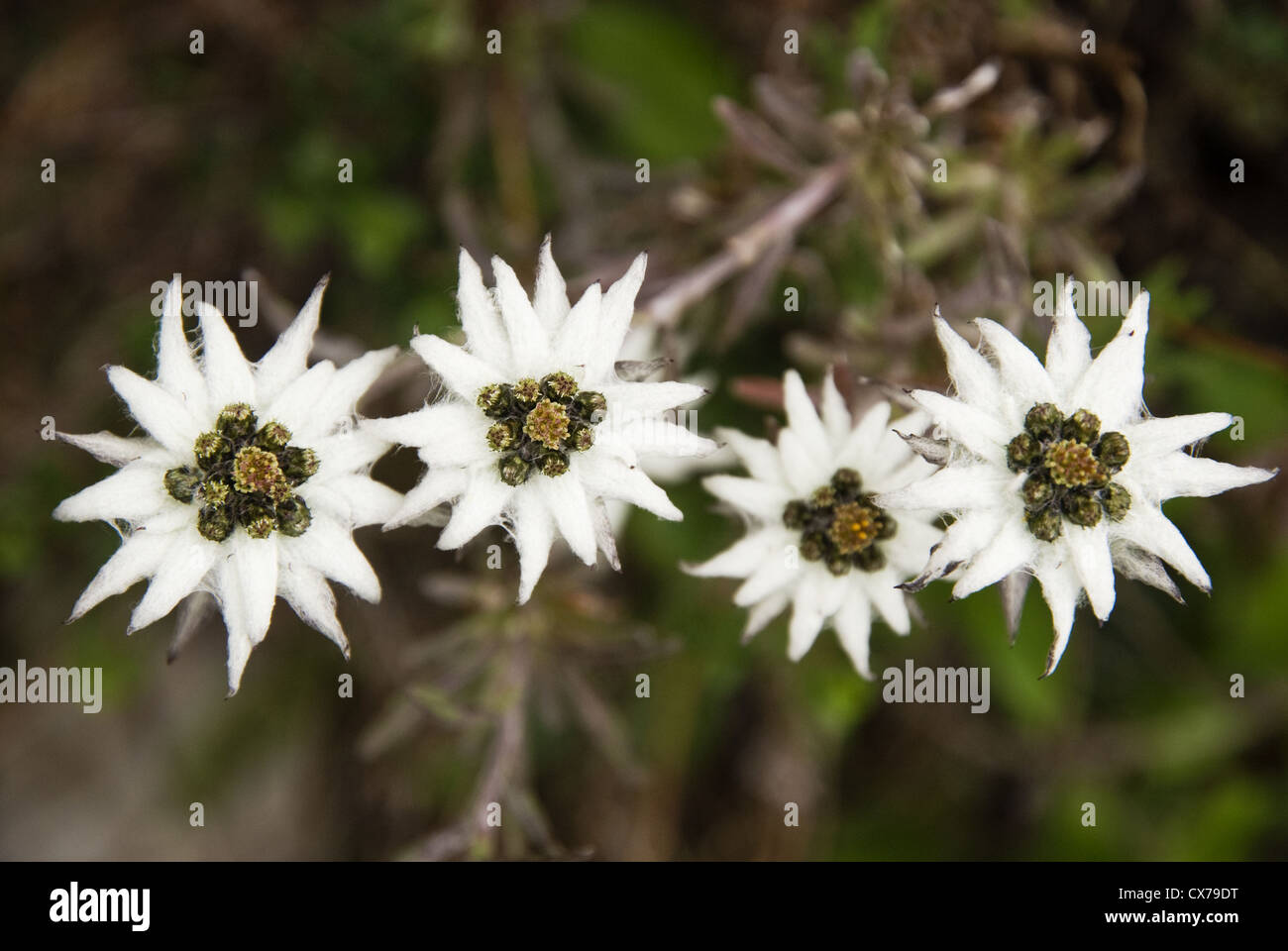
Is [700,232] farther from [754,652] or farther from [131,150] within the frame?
[131,150]

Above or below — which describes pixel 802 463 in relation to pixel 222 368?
below

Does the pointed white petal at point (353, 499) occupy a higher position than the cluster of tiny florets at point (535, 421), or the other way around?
the cluster of tiny florets at point (535, 421)

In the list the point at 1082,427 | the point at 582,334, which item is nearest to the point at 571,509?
the point at 582,334

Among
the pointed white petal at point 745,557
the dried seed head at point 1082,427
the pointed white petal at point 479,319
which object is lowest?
the pointed white petal at point 745,557

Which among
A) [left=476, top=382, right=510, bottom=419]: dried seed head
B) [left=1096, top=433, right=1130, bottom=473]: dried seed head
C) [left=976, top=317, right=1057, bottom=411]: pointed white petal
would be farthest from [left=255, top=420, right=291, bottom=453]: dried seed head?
[left=1096, top=433, right=1130, bottom=473]: dried seed head

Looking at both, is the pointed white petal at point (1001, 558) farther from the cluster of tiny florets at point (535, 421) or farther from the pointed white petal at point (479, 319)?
the pointed white petal at point (479, 319)

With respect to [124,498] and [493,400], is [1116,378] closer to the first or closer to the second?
[493,400]

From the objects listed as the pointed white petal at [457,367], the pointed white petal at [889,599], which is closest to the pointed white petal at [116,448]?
the pointed white petal at [457,367]
